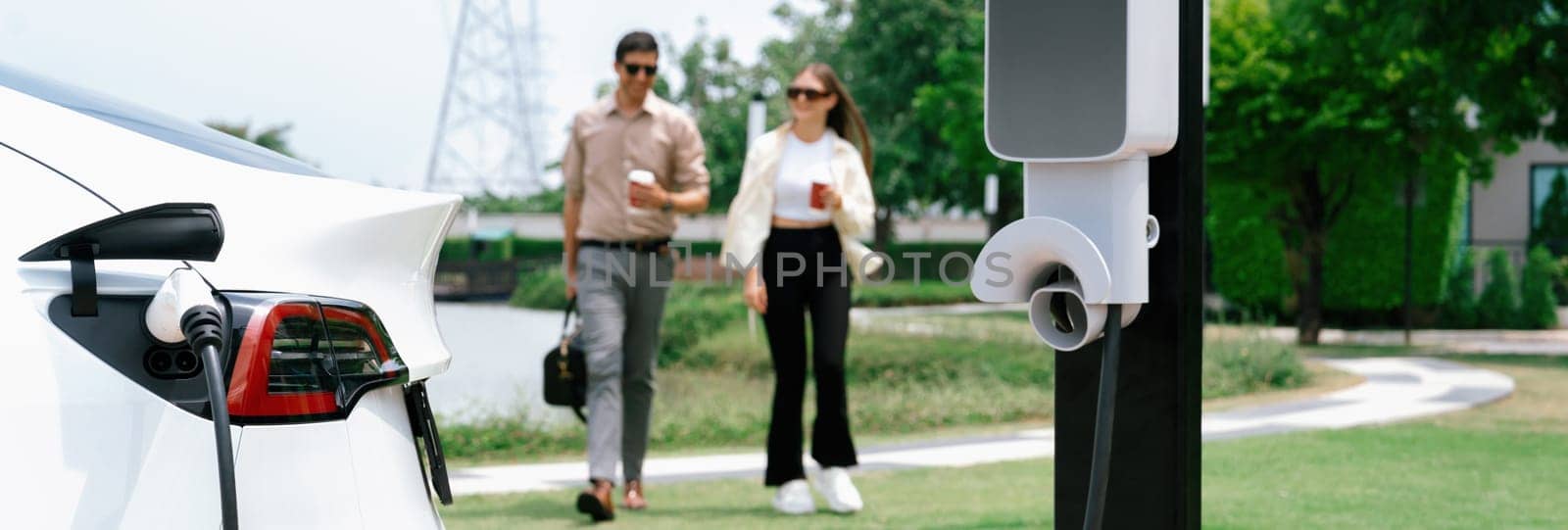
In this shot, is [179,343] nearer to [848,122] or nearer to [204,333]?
[204,333]

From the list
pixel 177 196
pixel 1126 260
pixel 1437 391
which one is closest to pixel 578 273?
pixel 1126 260

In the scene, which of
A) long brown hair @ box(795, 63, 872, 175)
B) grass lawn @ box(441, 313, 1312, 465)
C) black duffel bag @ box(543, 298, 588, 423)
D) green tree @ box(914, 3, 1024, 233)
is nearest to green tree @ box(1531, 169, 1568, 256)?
green tree @ box(914, 3, 1024, 233)

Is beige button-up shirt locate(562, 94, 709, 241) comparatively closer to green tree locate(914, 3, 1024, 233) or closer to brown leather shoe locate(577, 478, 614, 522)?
brown leather shoe locate(577, 478, 614, 522)

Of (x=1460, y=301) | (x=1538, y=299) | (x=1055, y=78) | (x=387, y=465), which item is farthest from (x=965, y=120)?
(x=387, y=465)

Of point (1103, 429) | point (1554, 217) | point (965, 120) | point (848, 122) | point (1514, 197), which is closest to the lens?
point (1103, 429)

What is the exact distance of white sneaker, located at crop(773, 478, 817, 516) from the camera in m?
6.09

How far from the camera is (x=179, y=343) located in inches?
80.3

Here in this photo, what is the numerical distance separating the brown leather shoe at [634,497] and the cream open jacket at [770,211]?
989 millimetres

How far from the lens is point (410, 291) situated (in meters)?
2.44

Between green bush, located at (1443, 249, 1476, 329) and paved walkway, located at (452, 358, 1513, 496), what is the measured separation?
9.59 metres

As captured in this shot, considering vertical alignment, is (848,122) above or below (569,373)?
above

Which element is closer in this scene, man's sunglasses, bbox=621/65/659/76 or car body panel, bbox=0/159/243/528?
car body panel, bbox=0/159/243/528

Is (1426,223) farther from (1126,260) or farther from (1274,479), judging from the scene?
(1126,260)

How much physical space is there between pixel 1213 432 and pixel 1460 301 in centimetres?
1616
